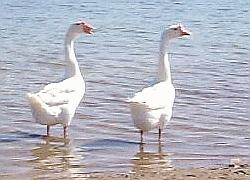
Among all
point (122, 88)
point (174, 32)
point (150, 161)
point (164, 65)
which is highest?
point (174, 32)

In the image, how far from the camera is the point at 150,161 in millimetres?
10172

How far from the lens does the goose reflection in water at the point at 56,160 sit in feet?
30.1

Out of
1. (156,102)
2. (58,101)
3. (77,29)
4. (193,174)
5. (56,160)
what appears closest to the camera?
(193,174)

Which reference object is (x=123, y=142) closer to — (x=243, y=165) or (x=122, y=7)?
(x=243, y=165)

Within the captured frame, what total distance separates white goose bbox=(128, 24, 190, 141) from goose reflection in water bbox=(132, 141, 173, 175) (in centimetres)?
33

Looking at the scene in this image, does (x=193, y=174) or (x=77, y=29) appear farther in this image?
(x=77, y=29)

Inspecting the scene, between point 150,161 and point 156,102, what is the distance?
35.5 inches

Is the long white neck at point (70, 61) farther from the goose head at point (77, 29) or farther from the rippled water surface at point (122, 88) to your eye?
the rippled water surface at point (122, 88)

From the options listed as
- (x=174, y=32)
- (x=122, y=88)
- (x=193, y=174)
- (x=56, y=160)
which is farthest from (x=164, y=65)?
(x=193, y=174)

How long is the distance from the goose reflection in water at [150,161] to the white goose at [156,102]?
1.10 ft

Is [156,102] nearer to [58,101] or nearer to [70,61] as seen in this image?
[58,101]

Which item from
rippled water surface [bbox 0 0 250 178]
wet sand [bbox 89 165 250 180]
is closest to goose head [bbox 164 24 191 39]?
rippled water surface [bbox 0 0 250 178]

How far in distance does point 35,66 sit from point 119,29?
20.3 ft

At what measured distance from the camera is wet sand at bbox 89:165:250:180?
8500 millimetres
